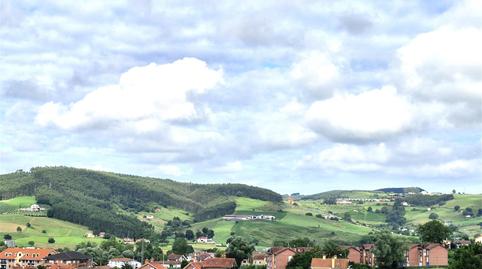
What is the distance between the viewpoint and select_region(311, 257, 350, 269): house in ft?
423

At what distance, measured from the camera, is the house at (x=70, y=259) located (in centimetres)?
17338

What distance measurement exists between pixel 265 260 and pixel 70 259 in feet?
171

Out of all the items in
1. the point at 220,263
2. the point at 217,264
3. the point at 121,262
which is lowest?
the point at 121,262

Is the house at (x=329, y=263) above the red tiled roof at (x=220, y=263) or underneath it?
above

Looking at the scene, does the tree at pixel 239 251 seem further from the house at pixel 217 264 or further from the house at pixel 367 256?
the house at pixel 367 256

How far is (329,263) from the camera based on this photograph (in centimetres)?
12938

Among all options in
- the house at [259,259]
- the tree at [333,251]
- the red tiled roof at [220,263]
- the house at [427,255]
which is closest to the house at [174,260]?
the house at [259,259]

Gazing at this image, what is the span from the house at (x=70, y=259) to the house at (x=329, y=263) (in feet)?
225

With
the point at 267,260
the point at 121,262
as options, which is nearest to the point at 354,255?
the point at 267,260

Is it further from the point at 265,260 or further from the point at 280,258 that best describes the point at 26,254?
the point at 280,258

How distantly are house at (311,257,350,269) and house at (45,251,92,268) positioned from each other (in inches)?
2706

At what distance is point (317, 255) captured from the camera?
450 ft

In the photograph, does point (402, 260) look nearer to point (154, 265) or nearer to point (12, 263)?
point (154, 265)

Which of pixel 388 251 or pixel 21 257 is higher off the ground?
pixel 388 251
